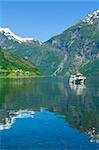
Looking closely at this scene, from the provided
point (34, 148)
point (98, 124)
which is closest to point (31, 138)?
point (34, 148)

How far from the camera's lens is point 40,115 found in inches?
4168

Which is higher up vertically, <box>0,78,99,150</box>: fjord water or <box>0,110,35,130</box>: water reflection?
<box>0,110,35,130</box>: water reflection

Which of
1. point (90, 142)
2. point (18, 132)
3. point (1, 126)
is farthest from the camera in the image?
point (1, 126)

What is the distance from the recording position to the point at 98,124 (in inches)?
3388

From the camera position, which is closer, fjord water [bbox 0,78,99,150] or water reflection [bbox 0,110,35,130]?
fjord water [bbox 0,78,99,150]

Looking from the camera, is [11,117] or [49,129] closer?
[49,129]

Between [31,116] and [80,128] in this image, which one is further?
[31,116]

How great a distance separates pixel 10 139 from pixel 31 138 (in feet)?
12.9

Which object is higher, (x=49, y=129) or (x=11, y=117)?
(x=11, y=117)

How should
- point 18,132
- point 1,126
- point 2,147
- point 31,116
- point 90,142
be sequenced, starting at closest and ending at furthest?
point 2,147
point 90,142
point 18,132
point 1,126
point 31,116

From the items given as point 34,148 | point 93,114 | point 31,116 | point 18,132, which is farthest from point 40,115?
point 34,148

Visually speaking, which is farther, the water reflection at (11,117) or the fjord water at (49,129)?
the water reflection at (11,117)

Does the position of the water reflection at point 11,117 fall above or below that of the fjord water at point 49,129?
above

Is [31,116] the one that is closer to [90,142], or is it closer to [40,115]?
[40,115]
